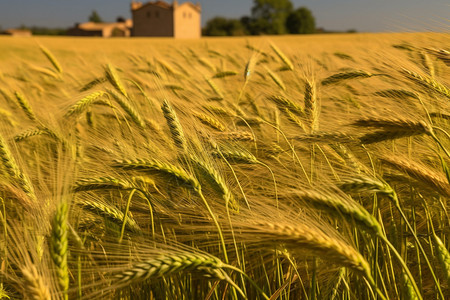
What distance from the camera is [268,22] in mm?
58625

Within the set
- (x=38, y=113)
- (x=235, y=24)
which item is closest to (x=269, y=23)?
(x=235, y=24)

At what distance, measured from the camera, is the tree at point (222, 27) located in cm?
5638

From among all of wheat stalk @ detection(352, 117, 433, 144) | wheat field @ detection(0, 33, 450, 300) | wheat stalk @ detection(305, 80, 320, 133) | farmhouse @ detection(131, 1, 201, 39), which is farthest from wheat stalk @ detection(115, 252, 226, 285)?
farmhouse @ detection(131, 1, 201, 39)

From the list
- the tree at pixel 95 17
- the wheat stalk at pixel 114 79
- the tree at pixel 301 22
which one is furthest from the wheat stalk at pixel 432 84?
the tree at pixel 95 17

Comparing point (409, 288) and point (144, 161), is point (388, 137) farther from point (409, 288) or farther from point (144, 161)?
point (144, 161)

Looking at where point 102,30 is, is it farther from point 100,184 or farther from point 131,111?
point 100,184

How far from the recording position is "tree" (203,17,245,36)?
185 feet

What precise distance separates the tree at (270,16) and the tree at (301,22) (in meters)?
1.03

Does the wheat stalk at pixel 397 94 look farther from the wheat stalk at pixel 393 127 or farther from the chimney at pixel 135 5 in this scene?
the chimney at pixel 135 5

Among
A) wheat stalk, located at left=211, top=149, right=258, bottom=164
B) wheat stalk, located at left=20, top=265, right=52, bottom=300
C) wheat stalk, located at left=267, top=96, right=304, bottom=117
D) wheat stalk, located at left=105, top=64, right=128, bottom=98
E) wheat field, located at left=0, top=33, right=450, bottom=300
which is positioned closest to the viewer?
wheat stalk, located at left=20, top=265, right=52, bottom=300

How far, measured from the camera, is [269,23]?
58188 mm

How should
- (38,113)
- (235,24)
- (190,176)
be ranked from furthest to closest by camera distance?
(235,24) → (38,113) → (190,176)

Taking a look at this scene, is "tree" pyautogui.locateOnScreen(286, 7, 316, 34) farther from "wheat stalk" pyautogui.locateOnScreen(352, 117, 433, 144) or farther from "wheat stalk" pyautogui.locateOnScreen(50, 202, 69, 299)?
"wheat stalk" pyautogui.locateOnScreen(50, 202, 69, 299)

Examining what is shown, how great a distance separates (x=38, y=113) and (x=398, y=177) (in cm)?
175
